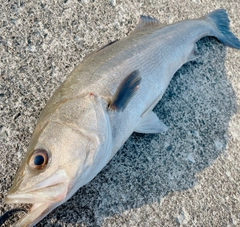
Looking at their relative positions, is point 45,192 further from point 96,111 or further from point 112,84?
point 112,84

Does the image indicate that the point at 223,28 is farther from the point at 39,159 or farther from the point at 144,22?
the point at 39,159

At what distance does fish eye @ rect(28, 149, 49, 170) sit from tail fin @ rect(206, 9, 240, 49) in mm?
2363

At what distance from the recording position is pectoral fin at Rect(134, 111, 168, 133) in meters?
2.23

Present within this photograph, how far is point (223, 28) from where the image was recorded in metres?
3.13

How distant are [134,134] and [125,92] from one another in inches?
19.5

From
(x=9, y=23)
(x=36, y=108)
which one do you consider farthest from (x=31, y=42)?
(x=36, y=108)

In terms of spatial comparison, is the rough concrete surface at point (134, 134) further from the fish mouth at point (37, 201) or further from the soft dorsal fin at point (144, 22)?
the fish mouth at point (37, 201)

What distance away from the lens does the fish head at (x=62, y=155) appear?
1.52 meters

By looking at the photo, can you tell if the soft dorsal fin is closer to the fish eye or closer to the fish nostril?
the fish eye

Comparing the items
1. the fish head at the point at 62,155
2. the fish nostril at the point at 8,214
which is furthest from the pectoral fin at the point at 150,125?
the fish nostril at the point at 8,214

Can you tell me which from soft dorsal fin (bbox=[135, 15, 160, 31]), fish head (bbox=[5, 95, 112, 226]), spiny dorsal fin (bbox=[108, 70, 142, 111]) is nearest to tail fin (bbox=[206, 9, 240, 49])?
soft dorsal fin (bbox=[135, 15, 160, 31])

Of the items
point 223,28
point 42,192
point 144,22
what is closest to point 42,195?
point 42,192

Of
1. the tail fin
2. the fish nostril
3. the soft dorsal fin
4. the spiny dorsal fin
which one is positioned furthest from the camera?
the tail fin

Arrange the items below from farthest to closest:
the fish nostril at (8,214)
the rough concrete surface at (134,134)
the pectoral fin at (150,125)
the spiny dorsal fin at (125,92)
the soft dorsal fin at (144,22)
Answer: the soft dorsal fin at (144,22), the pectoral fin at (150,125), the rough concrete surface at (134,134), the spiny dorsal fin at (125,92), the fish nostril at (8,214)
